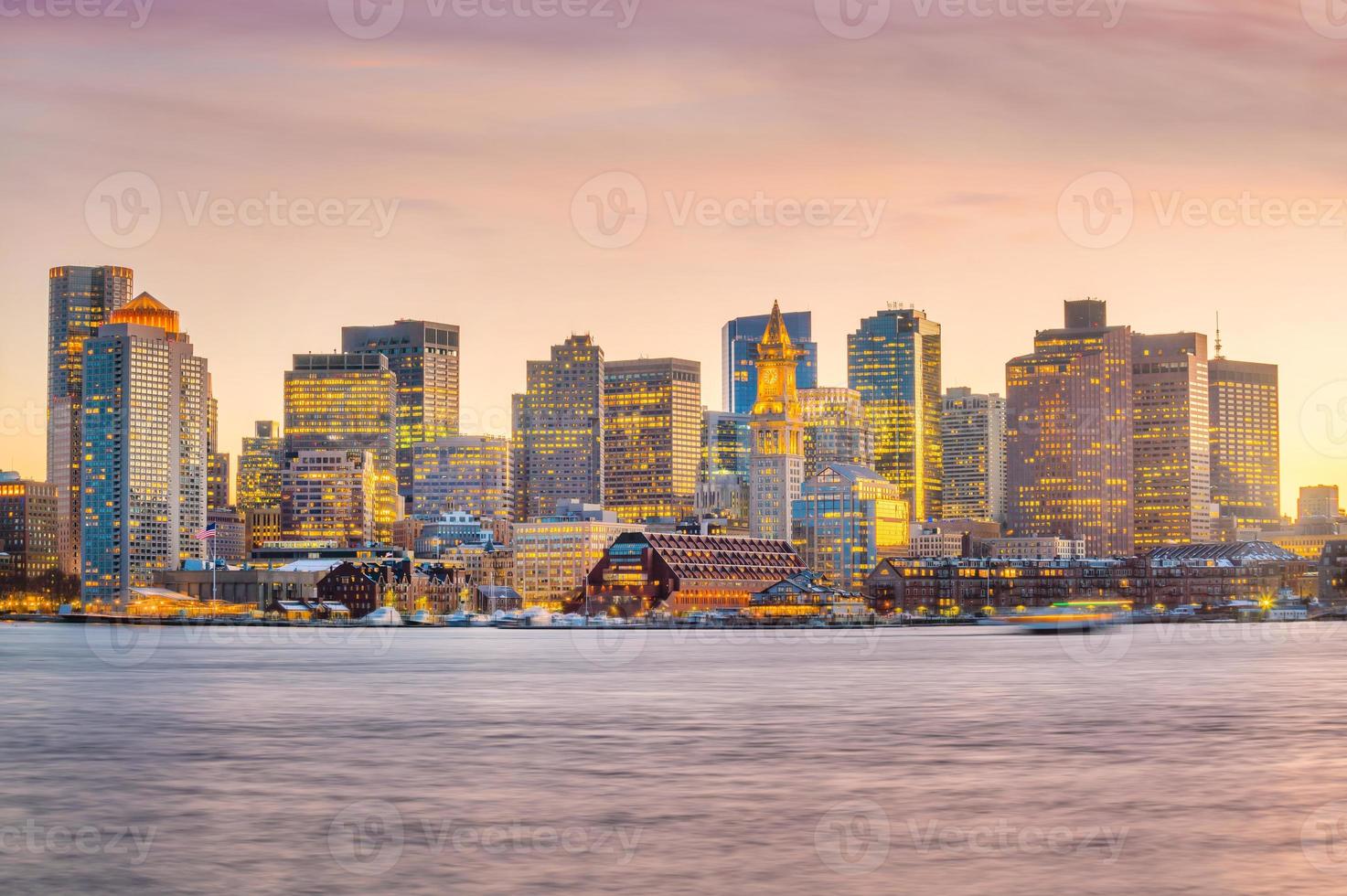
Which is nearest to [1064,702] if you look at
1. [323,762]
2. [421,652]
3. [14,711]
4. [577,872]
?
[323,762]

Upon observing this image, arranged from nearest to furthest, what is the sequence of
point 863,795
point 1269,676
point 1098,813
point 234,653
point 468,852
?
point 468,852 < point 1098,813 < point 863,795 < point 1269,676 < point 234,653

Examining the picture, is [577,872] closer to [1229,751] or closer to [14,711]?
[1229,751]

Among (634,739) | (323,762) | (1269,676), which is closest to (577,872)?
(323,762)

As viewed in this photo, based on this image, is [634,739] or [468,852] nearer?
[468,852]

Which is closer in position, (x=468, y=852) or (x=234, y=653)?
(x=468, y=852)

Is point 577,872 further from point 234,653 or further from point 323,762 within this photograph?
point 234,653

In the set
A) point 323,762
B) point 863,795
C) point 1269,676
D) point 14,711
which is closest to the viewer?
point 863,795
